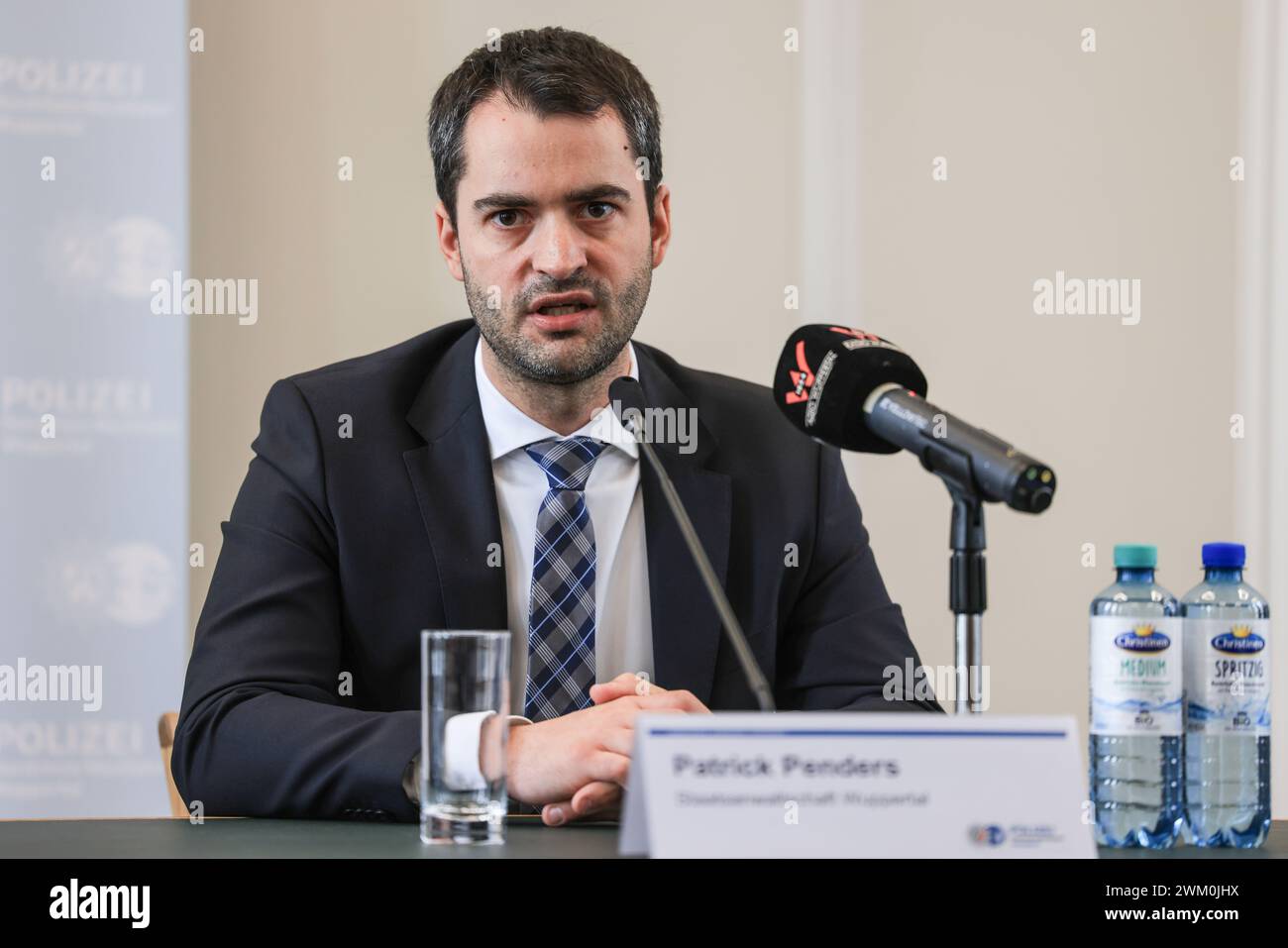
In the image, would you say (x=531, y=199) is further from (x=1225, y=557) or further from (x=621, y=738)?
(x=1225, y=557)

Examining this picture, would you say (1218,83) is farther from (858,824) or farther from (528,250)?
(858,824)

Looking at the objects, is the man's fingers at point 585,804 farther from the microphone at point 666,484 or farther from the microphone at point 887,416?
the microphone at point 887,416

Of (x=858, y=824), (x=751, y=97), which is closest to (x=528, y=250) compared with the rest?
(x=858, y=824)

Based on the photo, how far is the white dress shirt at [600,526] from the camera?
5.76ft

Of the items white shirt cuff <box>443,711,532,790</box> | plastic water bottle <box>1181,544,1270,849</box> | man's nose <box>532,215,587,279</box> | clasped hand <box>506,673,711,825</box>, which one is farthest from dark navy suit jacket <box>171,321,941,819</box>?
plastic water bottle <box>1181,544,1270,849</box>

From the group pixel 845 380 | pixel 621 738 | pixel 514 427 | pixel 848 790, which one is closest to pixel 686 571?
pixel 514 427

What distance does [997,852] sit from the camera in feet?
2.81

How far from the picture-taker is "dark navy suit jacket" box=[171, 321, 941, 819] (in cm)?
157

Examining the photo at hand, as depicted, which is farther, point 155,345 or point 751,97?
point 751,97

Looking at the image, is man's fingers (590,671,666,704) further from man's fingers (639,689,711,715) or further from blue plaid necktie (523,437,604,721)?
blue plaid necktie (523,437,604,721)

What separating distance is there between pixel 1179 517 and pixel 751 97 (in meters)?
1.31

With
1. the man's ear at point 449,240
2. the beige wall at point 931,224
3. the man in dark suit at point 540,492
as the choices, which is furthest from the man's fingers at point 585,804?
the beige wall at point 931,224

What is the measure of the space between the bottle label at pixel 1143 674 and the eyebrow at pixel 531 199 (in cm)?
97
